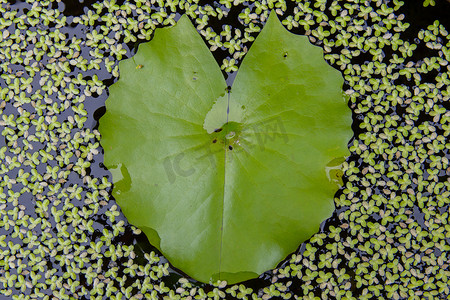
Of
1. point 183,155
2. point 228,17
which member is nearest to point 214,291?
point 183,155

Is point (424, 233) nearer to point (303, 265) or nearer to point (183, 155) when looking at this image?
point (303, 265)

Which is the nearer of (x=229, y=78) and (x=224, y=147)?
(x=224, y=147)

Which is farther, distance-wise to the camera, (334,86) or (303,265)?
(303,265)

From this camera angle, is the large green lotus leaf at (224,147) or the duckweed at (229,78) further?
the duckweed at (229,78)

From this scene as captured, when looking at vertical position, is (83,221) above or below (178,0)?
below

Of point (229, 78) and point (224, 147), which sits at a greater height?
point (229, 78)

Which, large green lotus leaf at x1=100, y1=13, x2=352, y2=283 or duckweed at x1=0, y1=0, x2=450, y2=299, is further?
duckweed at x1=0, y1=0, x2=450, y2=299

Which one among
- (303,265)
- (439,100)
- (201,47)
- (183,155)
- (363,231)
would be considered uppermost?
(201,47)
